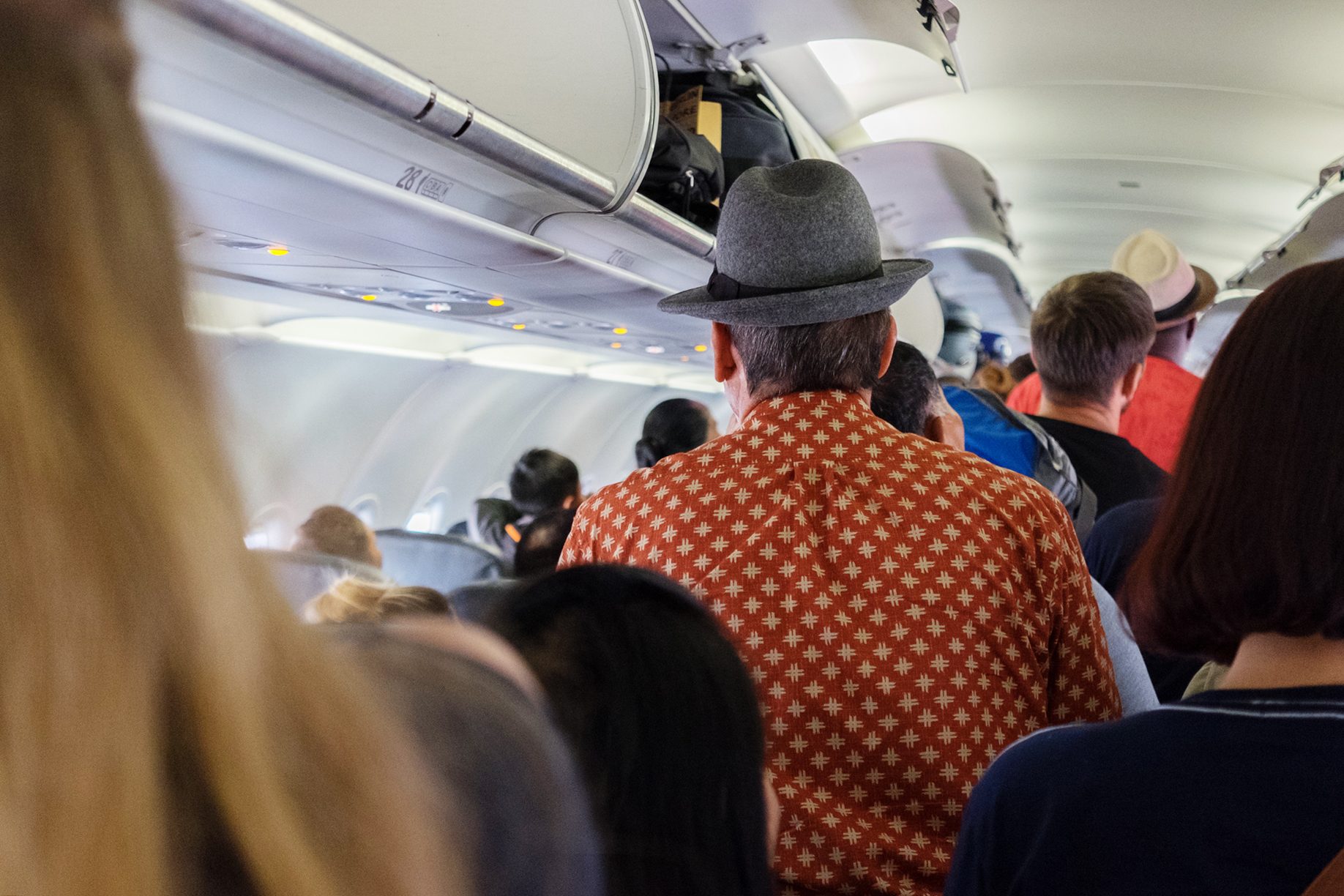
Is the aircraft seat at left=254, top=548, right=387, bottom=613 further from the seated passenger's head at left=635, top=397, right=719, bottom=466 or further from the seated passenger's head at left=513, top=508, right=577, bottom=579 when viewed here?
the seated passenger's head at left=635, top=397, right=719, bottom=466

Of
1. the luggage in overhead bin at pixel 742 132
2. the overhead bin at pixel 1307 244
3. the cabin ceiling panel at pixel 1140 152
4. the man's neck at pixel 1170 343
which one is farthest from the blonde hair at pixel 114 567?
the cabin ceiling panel at pixel 1140 152

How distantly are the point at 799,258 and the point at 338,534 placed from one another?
2766 millimetres

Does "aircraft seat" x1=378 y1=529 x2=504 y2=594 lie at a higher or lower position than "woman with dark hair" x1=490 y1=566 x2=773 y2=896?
lower

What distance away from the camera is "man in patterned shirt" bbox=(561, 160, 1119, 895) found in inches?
62.3

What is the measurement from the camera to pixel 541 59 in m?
2.86

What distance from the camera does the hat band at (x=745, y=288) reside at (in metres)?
1.90

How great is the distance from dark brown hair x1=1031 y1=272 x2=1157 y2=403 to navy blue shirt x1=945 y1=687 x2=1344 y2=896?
2.06 m

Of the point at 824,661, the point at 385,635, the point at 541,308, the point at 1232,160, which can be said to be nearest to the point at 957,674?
the point at 824,661

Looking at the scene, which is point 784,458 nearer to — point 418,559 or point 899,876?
point 899,876

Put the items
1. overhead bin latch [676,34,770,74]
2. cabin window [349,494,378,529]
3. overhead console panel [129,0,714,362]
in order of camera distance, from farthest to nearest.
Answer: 1. cabin window [349,494,378,529]
2. overhead bin latch [676,34,770,74]
3. overhead console panel [129,0,714,362]

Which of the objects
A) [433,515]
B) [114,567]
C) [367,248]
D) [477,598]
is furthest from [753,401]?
[433,515]

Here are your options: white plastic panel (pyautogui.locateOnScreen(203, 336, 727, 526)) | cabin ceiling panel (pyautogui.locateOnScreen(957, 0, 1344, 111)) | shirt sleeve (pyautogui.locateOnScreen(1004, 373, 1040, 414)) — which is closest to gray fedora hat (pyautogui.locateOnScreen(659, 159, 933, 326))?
shirt sleeve (pyautogui.locateOnScreen(1004, 373, 1040, 414))

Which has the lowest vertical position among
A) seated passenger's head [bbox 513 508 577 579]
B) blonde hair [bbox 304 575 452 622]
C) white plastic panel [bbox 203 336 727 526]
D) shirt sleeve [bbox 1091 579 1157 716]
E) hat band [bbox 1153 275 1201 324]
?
white plastic panel [bbox 203 336 727 526]

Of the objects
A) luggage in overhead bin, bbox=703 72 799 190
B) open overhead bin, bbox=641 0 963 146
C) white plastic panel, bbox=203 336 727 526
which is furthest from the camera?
white plastic panel, bbox=203 336 727 526
